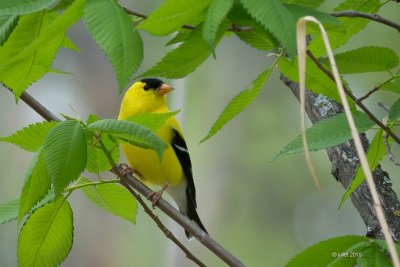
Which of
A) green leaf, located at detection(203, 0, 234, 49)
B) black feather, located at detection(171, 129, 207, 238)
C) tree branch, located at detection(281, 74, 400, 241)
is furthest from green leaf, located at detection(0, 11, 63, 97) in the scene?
black feather, located at detection(171, 129, 207, 238)

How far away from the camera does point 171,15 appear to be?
36.2 inches

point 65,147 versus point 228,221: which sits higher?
point 65,147

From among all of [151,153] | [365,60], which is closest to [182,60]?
[365,60]

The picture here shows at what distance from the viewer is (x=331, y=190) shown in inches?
305

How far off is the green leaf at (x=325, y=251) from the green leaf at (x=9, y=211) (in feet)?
1.65

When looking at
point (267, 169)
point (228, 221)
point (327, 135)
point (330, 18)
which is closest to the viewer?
point (330, 18)

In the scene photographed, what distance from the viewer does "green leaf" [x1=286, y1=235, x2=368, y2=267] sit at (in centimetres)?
117

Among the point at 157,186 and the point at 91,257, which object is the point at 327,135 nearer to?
the point at 157,186

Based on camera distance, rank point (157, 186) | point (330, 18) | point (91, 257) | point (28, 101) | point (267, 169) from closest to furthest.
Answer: point (330, 18) < point (28, 101) < point (157, 186) < point (91, 257) < point (267, 169)

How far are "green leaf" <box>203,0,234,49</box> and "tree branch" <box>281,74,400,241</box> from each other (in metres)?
0.94

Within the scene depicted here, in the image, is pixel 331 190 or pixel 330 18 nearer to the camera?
pixel 330 18

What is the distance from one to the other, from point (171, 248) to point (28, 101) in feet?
16.0

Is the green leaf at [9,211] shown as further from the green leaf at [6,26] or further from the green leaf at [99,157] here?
the green leaf at [6,26]

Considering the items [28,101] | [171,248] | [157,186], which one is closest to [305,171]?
[171,248]
